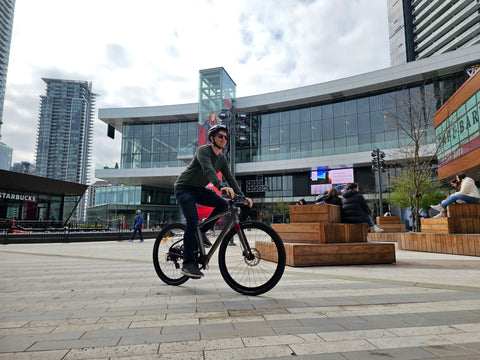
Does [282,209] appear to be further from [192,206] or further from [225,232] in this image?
[225,232]

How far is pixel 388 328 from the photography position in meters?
2.28

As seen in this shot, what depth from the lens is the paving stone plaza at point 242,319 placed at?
6.15 feet

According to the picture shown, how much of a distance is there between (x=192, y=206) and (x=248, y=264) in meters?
1.03

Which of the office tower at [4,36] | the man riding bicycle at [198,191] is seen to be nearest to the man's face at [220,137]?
the man riding bicycle at [198,191]

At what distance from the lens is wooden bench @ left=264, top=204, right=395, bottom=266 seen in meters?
5.84

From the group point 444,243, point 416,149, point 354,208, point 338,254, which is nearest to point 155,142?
point 416,149

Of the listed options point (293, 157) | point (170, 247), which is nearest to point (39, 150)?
point (293, 157)

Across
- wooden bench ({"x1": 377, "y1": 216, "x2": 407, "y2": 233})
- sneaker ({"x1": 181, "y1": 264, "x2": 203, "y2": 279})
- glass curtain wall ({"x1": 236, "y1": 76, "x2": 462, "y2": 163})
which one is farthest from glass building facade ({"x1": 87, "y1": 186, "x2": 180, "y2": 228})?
sneaker ({"x1": 181, "y1": 264, "x2": 203, "y2": 279})

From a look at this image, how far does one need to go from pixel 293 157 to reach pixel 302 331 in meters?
41.0

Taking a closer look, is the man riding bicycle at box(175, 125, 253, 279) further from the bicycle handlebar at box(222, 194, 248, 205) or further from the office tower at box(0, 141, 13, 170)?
the office tower at box(0, 141, 13, 170)

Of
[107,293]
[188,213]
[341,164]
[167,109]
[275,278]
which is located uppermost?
[167,109]

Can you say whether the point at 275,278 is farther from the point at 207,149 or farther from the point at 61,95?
the point at 61,95

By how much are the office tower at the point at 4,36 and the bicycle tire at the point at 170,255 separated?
387 feet

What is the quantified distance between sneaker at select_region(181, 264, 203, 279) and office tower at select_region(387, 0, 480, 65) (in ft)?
248
